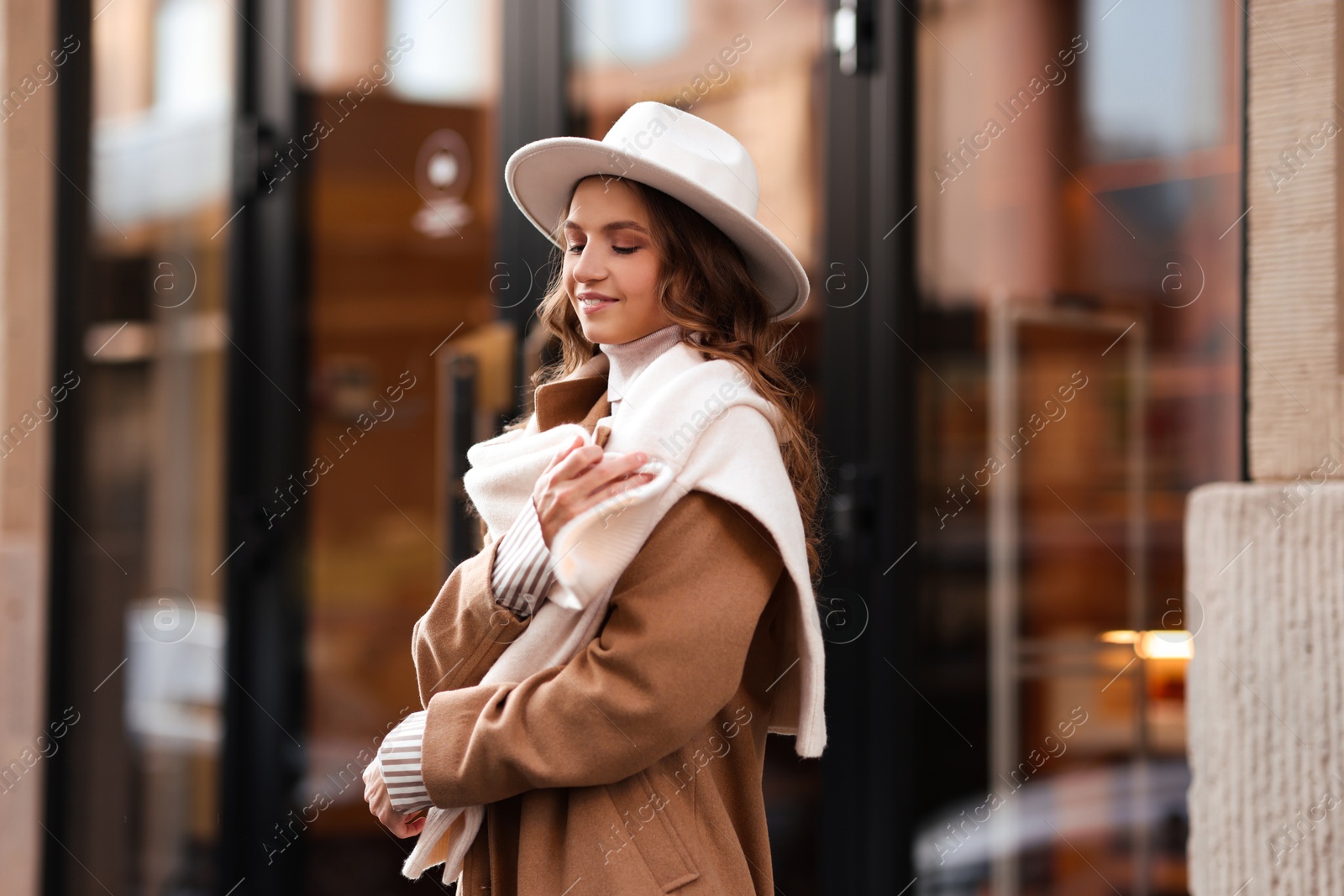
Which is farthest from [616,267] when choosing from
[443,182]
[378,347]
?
[378,347]

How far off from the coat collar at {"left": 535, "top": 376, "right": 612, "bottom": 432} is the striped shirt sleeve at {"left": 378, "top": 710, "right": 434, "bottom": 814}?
0.42 metres

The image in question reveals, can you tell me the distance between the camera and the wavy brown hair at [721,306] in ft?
5.24

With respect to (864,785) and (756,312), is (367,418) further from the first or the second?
(756,312)

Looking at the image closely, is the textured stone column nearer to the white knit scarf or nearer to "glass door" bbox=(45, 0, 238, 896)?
the white knit scarf

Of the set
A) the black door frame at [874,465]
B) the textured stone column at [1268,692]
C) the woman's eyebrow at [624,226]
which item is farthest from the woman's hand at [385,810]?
the black door frame at [874,465]

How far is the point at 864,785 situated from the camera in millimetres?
2855

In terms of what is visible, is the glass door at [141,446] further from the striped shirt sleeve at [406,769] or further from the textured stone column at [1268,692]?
the textured stone column at [1268,692]

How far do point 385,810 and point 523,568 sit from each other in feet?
1.18

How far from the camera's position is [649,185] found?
159 cm

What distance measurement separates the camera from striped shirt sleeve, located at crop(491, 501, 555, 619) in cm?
145

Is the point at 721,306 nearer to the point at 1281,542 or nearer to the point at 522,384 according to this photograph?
the point at 1281,542

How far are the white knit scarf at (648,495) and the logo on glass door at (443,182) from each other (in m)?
2.39

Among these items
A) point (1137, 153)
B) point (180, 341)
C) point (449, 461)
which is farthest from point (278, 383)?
point (1137, 153)

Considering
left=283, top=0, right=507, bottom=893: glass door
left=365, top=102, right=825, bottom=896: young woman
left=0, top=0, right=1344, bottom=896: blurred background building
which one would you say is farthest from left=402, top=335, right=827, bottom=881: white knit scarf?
left=283, top=0, right=507, bottom=893: glass door
